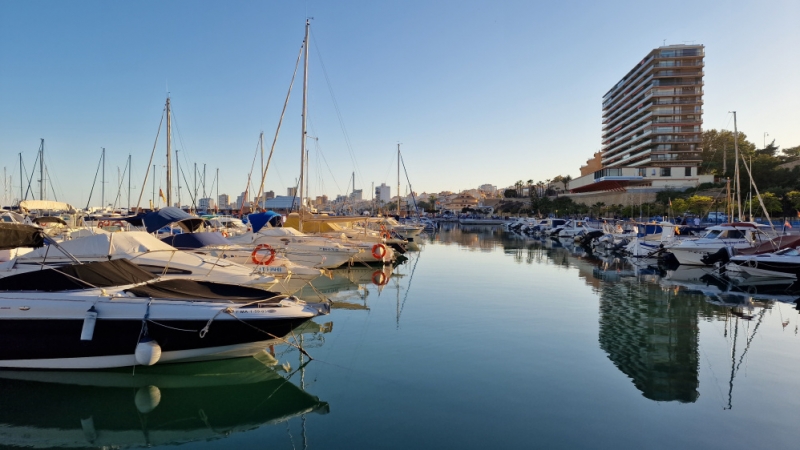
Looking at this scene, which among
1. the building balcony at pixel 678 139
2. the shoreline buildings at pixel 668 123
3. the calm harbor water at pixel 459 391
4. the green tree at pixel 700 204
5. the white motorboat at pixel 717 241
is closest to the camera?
the calm harbor water at pixel 459 391

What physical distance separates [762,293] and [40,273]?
2413 cm

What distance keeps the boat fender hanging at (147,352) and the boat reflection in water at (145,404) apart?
0.61m

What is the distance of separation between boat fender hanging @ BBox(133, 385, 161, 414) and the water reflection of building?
27.5ft

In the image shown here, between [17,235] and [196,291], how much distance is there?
416 centimetres

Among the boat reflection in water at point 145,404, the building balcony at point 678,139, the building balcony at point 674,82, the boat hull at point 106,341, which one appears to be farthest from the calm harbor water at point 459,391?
the building balcony at point 674,82

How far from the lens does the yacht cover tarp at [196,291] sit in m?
9.61

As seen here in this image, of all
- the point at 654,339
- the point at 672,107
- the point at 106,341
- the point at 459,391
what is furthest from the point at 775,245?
the point at 672,107

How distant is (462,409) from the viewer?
818 cm

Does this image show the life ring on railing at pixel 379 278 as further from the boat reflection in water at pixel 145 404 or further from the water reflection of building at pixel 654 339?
the boat reflection in water at pixel 145 404

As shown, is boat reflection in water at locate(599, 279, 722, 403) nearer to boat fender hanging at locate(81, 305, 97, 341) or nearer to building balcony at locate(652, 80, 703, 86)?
boat fender hanging at locate(81, 305, 97, 341)

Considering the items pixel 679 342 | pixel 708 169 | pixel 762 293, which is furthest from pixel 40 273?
pixel 708 169

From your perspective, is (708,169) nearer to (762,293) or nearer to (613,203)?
(613,203)

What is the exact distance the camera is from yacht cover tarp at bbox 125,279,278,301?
9.61 meters

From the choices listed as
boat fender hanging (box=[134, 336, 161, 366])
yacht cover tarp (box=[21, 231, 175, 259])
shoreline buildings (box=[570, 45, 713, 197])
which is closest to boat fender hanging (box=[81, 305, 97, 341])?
boat fender hanging (box=[134, 336, 161, 366])
